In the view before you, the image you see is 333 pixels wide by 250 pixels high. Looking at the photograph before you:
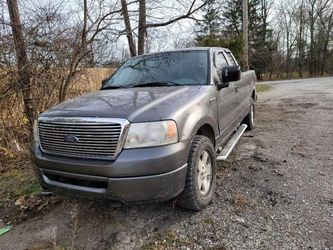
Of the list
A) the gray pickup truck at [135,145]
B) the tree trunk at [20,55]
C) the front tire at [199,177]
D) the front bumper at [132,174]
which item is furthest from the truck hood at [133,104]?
the tree trunk at [20,55]

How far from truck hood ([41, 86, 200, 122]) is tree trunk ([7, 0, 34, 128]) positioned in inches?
132

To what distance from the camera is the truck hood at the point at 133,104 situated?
2.86 m

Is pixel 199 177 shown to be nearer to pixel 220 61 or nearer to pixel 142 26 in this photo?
pixel 220 61

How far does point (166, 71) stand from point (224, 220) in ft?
6.84

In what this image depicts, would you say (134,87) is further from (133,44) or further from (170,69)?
(133,44)

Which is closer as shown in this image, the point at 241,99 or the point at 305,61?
the point at 241,99

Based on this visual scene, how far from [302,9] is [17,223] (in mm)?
50761

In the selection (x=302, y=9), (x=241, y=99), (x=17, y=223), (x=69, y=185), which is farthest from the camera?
(x=302, y=9)

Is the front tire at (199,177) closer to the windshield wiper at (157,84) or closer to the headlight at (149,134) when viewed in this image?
the headlight at (149,134)

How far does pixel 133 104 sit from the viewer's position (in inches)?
121

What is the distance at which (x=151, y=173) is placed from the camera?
107 inches

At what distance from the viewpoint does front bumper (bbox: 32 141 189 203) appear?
107 inches

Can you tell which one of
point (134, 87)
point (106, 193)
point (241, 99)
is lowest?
point (106, 193)

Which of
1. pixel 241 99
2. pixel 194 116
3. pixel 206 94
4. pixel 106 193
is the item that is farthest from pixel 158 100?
pixel 241 99
